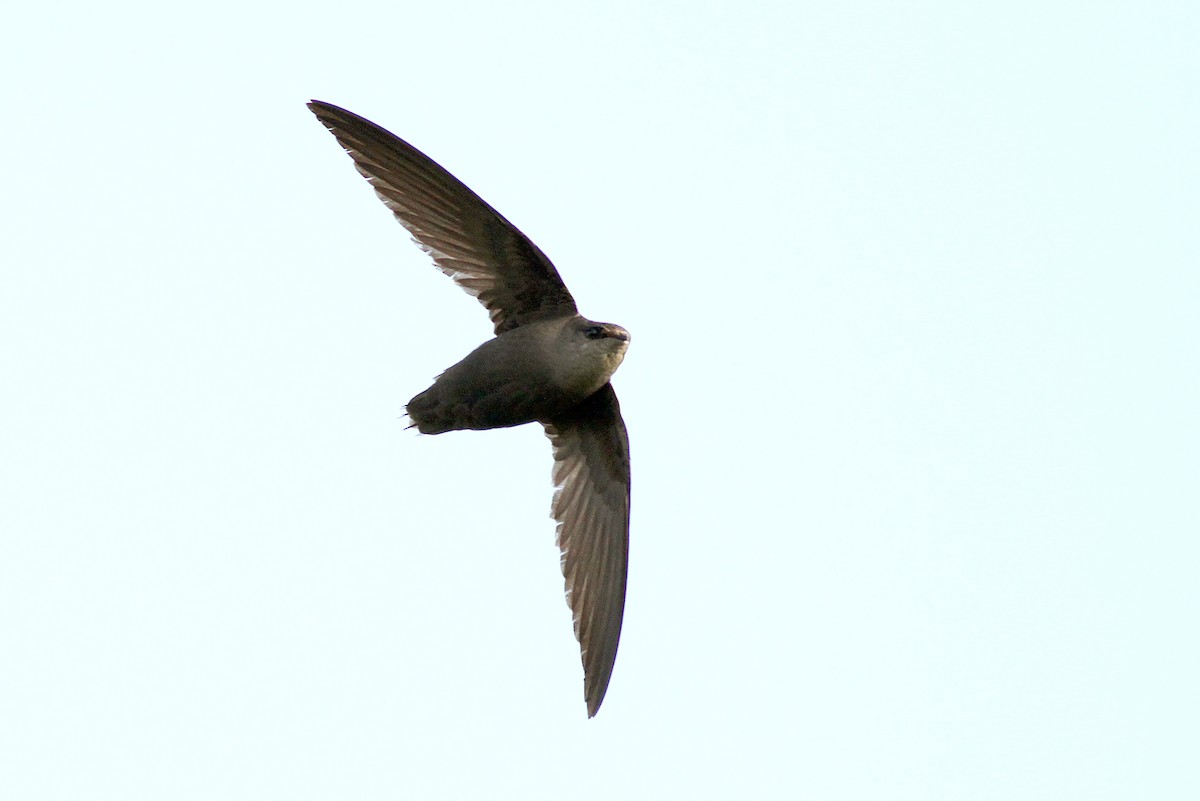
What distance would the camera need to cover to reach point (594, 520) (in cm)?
1123

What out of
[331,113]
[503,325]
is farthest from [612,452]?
[331,113]

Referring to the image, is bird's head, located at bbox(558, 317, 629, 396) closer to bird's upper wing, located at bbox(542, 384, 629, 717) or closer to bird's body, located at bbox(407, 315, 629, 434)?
bird's body, located at bbox(407, 315, 629, 434)

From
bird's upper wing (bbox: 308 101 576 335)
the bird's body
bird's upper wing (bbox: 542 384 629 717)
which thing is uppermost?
bird's upper wing (bbox: 308 101 576 335)

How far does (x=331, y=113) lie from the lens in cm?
1023

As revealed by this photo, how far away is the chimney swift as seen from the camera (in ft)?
34.0

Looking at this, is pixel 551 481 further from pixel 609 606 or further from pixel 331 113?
pixel 331 113

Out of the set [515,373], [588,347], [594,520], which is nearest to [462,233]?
[515,373]

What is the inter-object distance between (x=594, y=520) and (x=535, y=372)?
129 cm

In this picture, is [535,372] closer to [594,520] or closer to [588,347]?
[588,347]

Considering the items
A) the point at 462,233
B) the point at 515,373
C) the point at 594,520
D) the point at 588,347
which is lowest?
the point at 594,520

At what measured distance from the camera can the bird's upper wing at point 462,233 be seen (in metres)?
10.4

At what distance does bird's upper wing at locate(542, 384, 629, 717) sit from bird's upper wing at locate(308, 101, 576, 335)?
2.36 ft

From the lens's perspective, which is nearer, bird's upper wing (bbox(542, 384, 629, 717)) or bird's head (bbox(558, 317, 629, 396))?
bird's head (bbox(558, 317, 629, 396))

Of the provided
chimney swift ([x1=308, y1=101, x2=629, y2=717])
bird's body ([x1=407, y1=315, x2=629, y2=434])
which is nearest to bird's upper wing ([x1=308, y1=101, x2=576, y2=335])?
chimney swift ([x1=308, y1=101, x2=629, y2=717])
